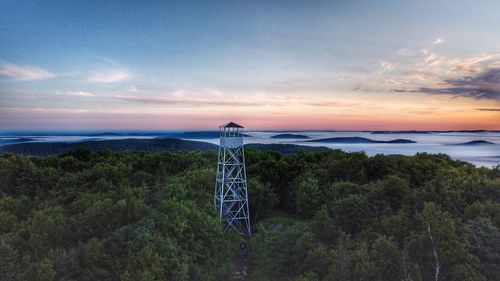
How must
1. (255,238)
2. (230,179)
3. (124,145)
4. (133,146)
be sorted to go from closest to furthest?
(255,238) → (230,179) → (124,145) → (133,146)

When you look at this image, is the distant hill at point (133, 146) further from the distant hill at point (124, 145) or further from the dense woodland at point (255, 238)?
the dense woodland at point (255, 238)

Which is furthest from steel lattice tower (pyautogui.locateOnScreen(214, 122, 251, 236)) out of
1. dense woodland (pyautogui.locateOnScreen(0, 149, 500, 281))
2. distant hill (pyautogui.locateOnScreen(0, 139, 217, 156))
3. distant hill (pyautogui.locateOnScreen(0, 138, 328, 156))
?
distant hill (pyautogui.locateOnScreen(0, 139, 217, 156))

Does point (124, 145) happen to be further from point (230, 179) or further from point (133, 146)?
point (230, 179)

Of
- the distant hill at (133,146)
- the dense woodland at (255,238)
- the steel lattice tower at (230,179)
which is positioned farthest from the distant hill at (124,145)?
the dense woodland at (255,238)

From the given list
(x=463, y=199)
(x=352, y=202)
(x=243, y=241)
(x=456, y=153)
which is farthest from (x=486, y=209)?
(x=456, y=153)

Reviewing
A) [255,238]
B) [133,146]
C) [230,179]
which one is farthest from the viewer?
[133,146]

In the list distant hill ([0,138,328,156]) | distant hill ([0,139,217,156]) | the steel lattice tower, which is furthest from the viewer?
distant hill ([0,139,217,156])

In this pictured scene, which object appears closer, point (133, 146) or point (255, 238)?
point (255, 238)

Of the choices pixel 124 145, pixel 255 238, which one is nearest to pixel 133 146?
pixel 124 145

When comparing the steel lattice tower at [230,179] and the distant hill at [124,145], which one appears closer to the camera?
the steel lattice tower at [230,179]

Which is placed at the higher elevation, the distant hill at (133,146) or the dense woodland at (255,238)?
the distant hill at (133,146)

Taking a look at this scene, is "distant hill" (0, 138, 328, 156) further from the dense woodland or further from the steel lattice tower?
the dense woodland

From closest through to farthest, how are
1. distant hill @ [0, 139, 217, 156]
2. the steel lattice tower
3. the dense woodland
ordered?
the dense woodland < the steel lattice tower < distant hill @ [0, 139, 217, 156]
